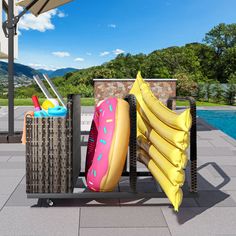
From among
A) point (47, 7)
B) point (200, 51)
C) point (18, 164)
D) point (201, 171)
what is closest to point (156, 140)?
point (201, 171)

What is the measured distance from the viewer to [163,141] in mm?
4051

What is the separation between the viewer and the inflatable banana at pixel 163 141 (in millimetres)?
3646

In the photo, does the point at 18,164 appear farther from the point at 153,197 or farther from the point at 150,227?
the point at 150,227

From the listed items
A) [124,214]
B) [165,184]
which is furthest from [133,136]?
[124,214]

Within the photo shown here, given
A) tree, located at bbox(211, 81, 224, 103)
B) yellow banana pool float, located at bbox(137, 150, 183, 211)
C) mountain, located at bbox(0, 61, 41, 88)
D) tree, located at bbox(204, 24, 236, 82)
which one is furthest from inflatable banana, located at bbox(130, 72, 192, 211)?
tree, located at bbox(204, 24, 236, 82)

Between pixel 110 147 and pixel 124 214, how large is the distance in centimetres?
67

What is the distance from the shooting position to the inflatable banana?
365cm

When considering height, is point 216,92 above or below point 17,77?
below

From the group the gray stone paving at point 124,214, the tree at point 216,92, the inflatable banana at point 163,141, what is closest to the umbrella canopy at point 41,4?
the gray stone paving at point 124,214

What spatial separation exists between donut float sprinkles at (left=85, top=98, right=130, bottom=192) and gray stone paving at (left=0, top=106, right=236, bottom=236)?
0.32 meters

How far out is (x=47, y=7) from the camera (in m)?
9.37

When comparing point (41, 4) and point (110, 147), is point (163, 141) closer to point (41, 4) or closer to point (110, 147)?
point (110, 147)

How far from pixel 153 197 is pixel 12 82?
503cm

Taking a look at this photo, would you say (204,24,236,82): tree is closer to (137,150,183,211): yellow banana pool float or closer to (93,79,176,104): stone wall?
(93,79,176,104): stone wall
